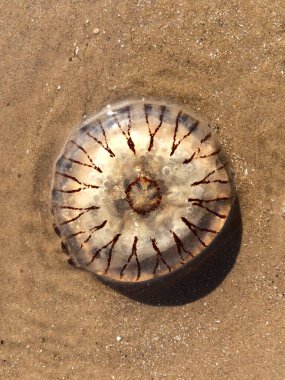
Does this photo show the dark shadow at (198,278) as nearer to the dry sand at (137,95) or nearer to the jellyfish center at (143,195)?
the dry sand at (137,95)

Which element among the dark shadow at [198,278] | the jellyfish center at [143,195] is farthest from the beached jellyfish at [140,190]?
the dark shadow at [198,278]

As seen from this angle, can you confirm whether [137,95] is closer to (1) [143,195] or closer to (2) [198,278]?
(1) [143,195]

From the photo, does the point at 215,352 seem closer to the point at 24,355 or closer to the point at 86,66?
the point at 24,355

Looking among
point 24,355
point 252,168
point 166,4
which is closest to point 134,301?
point 24,355

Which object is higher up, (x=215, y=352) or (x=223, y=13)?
(x=223, y=13)

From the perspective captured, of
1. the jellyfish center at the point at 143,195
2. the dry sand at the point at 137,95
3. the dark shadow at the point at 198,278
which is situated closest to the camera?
the jellyfish center at the point at 143,195

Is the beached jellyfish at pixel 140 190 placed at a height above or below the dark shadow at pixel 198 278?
above

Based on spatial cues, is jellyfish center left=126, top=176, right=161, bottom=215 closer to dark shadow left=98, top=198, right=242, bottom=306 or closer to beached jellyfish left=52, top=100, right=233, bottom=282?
beached jellyfish left=52, top=100, right=233, bottom=282
